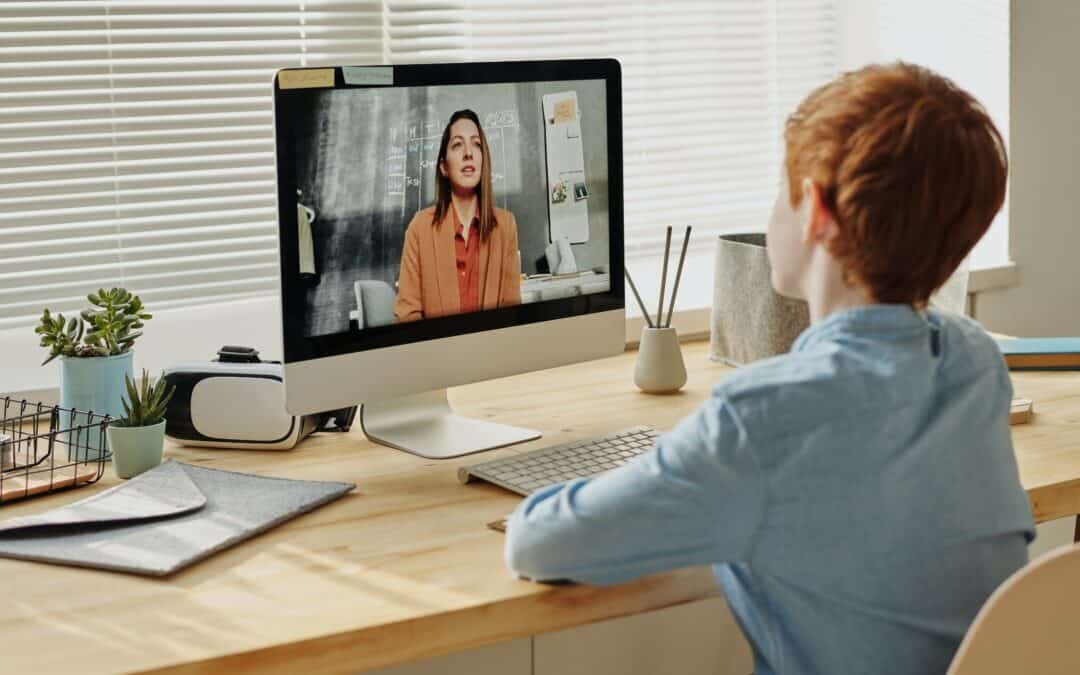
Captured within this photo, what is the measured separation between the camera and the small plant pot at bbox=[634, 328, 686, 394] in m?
2.05

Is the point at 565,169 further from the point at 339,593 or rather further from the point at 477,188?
the point at 339,593

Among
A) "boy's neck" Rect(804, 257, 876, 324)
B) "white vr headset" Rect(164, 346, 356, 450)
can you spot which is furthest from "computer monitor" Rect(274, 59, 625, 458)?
"boy's neck" Rect(804, 257, 876, 324)

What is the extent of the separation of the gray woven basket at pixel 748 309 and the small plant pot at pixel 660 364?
16cm

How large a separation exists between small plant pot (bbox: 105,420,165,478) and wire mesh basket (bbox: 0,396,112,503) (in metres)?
0.04

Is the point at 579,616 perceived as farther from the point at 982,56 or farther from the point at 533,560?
the point at 982,56

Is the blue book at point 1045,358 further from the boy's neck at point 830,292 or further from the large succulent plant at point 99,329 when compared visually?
the large succulent plant at point 99,329

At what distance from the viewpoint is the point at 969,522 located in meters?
1.16

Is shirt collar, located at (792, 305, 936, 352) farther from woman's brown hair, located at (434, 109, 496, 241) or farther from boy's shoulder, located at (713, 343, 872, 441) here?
woman's brown hair, located at (434, 109, 496, 241)

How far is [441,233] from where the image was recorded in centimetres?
171

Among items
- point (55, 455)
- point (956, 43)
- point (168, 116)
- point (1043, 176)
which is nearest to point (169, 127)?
point (168, 116)

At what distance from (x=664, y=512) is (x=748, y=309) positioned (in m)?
1.05

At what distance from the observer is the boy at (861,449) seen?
44.0 inches

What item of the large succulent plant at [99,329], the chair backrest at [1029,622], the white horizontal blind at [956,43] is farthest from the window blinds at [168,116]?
the chair backrest at [1029,622]

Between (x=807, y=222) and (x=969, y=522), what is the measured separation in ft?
0.98
